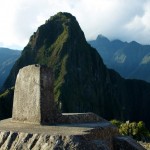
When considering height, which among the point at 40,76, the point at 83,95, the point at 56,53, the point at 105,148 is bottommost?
the point at 105,148

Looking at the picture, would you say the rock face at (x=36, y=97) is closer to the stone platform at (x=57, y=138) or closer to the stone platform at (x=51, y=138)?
the stone platform at (x=57, y=138)

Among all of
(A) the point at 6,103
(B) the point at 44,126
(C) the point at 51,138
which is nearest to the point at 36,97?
(B) the point at 44,126

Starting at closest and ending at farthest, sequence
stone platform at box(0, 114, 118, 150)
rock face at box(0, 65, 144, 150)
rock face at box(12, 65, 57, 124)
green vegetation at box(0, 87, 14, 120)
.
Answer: stone platform at box(0, 114, 118, 150), rock face at box(0, 65, 144, 150), rock face at box(12, 65, 57, 124), green vegetation at box(0, 87, 14, 120)

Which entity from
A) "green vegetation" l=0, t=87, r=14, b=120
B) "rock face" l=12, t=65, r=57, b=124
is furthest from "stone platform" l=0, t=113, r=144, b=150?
"green vegetation" l=0, t=87, r=14, b=120

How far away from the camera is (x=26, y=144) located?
11.4 metres

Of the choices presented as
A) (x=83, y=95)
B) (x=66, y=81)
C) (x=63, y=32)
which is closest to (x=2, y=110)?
(x=66, y=81)

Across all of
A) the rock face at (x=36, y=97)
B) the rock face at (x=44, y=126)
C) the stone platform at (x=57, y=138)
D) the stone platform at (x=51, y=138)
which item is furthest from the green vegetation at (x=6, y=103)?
the stone platform at (x=51, y=138)

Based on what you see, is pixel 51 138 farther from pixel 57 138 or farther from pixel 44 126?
pixel 44 126

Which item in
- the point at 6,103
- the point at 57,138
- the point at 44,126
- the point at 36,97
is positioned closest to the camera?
the point at 57,138

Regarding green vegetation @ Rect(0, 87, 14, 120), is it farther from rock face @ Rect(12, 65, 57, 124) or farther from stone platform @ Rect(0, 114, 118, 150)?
stone platform @ Rect(0, 114, 118, 150)

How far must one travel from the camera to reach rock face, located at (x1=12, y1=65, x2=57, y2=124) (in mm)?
14469

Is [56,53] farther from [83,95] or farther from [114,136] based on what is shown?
[114,136]

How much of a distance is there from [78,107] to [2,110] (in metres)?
43.1

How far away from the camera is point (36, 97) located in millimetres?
14602
